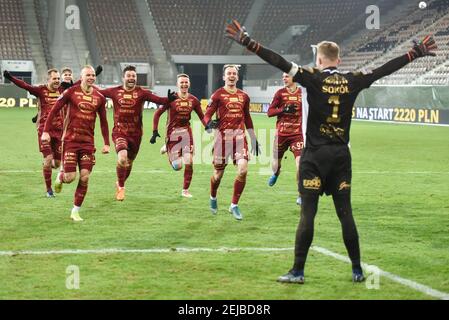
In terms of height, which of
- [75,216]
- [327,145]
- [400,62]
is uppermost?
[400,62]

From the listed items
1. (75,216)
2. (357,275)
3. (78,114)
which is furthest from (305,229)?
(78,114)

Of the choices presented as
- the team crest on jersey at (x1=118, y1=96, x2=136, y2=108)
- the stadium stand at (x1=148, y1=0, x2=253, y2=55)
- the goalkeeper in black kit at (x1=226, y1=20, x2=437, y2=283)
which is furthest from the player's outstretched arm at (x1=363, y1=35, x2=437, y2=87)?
the stadium stand at (x1=148, y1=0, x2=253, y2=55)

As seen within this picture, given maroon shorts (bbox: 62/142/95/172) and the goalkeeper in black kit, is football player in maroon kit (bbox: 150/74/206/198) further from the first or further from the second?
the goalkeeper in black kit

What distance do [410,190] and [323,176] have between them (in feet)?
26.2

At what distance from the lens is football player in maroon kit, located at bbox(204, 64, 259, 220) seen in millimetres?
11305

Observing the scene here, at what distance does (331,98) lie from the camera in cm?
679

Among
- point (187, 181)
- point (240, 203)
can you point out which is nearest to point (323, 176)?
point (240, 203)

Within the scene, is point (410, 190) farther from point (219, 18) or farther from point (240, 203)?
point (219, 18)

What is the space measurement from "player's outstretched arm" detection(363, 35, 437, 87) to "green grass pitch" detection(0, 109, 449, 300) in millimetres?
1845

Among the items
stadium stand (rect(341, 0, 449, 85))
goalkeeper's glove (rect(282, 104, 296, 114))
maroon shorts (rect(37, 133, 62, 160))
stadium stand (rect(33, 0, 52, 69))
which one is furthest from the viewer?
stadium stand (rect(33, 0, 52, 69))

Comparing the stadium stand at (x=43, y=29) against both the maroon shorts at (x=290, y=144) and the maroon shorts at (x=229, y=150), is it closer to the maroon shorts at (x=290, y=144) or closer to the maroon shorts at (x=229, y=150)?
the maroon shorts at (x=290, y=144)

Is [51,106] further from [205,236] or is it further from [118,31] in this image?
[118,31]

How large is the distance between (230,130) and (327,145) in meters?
Result: 4.84

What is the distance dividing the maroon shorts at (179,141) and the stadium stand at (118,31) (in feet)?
151
